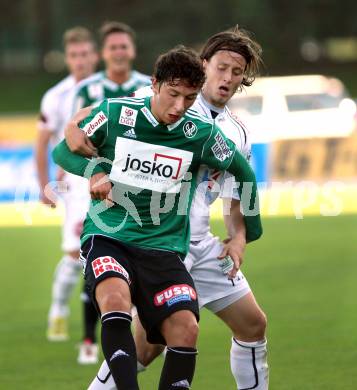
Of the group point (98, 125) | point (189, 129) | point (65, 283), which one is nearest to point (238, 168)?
point (189, 129)

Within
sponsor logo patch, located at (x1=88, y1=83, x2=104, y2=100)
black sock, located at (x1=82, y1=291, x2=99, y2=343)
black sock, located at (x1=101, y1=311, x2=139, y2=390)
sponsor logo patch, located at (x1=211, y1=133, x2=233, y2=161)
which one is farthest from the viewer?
sponsor logo patch, located at (x1=88, y1=83, x2=104, y2=100)

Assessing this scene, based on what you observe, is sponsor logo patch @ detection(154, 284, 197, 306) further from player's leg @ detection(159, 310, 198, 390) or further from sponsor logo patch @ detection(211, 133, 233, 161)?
sponsor logo patch @ detection(211, 133, 233, 161)

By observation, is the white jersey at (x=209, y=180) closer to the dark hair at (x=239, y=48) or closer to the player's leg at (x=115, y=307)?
the dark hair at (x=239, y=48)

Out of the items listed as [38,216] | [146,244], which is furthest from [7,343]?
[38,216]

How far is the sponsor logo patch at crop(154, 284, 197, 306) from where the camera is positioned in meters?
5.02

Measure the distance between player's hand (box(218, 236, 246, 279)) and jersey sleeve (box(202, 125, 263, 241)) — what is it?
0.10 metres

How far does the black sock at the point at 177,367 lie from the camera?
494cm

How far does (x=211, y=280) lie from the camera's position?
5.60m

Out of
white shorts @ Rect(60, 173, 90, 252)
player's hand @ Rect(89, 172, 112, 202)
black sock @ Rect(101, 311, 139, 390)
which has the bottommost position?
white shorts @ Rect(60, 173, 90, 252)

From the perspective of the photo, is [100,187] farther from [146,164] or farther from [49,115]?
[49,115]

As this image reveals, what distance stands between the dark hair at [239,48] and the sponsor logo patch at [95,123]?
763 millimetres

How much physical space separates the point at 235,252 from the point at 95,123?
96 centimetres

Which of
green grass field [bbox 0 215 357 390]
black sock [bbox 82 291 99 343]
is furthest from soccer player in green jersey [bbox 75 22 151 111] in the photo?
green grass field [bbox 0 215 357 390]

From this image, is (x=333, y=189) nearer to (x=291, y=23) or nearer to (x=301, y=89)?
(x=301, y=89)
